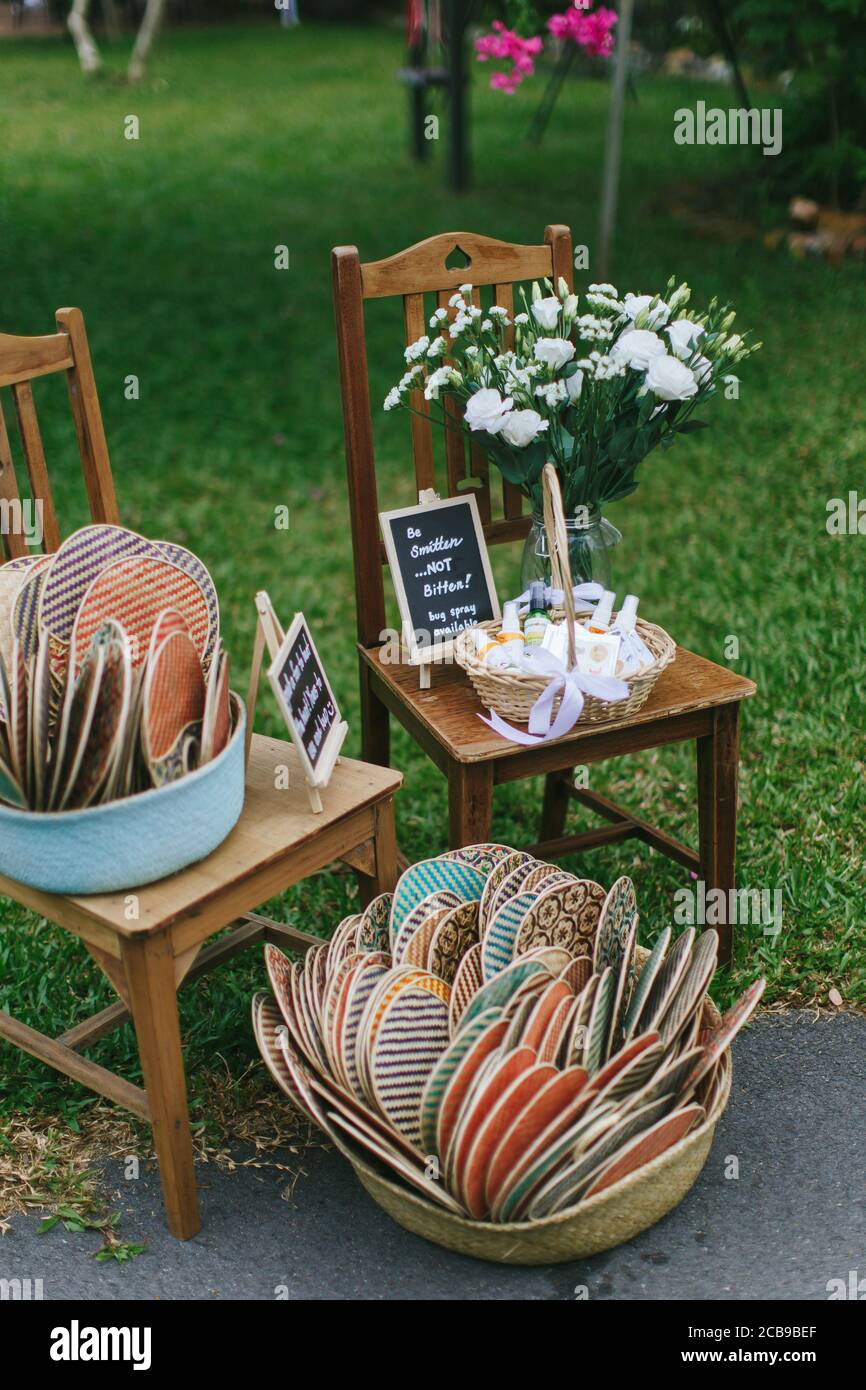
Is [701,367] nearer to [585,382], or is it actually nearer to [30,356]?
[585,382]

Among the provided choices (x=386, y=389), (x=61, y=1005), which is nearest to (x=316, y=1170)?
(x=61, y=1005)

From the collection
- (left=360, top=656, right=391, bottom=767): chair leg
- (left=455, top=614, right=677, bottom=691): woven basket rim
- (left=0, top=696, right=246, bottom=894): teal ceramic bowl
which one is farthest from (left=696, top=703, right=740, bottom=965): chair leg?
(left=0, top=696, right=246, bottom=894): teal ceramic bowl

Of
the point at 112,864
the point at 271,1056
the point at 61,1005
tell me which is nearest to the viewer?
the point at 112,864

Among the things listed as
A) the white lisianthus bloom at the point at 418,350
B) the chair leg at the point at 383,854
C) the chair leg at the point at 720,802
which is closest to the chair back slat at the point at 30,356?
the white lisianthus bloom at the point at 418,350

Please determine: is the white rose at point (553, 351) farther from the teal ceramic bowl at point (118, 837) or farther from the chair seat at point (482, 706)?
the teal ceramic bowl at point (118, 837)

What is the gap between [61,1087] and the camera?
2596 millimetres

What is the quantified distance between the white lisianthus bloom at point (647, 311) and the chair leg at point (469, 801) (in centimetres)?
86

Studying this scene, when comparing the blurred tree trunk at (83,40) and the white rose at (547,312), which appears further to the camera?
the blurred tree trunk at (83,40)

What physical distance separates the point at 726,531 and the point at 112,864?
350 centimetres

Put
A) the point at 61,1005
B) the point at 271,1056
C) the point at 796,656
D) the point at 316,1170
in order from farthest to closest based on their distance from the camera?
the point at 796,656
the point at 61,1005
the point at 316,1170
the point at 271,1056

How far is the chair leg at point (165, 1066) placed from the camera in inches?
78.1

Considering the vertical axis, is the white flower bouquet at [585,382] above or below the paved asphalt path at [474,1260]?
above

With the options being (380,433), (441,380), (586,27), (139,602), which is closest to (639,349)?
(441,380)

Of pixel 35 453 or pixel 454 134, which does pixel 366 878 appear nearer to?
pixel 35 453
